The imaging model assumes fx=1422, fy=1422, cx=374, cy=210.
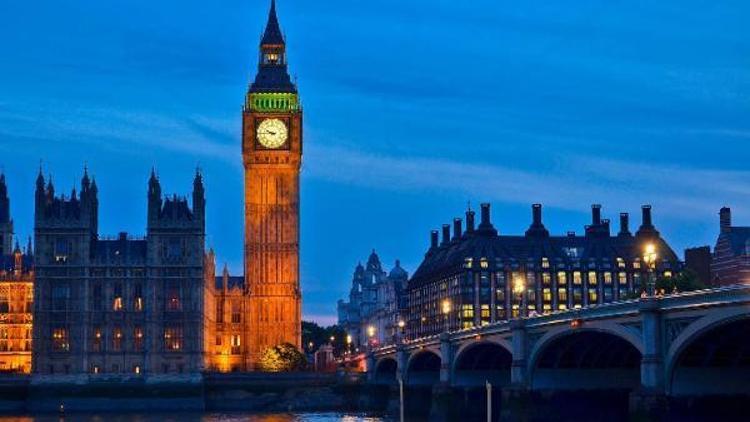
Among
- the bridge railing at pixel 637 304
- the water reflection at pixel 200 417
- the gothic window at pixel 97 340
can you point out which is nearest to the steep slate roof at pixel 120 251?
the gothic window at pixel 97 340

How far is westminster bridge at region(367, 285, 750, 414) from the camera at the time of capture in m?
75.2

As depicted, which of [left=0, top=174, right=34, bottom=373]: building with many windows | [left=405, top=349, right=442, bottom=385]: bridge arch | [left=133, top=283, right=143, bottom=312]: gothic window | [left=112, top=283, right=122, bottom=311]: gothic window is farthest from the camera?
[left=0, top=174, right=34, bottom=373]: building with many windows

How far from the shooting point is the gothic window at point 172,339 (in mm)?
173250

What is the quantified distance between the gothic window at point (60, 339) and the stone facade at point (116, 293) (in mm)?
120

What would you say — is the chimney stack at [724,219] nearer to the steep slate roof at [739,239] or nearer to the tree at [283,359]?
the steep slate roof at [739,239]

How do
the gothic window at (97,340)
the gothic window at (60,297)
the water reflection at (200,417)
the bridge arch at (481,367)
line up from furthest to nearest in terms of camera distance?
the gothic window at (60,297) → the gothic window at (97,340) → the water reflection at (200,417) → the bridge arch at (481,367)

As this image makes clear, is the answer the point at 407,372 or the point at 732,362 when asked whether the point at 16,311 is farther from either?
the point at 732,362

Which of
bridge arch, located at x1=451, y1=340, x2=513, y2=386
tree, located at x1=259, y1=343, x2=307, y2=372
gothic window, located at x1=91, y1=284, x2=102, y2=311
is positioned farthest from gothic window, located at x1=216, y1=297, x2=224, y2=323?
bridge arch, located at x1=451, y1=340, x2=513, y2=386

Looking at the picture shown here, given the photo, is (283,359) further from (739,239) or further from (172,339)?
(739,239)

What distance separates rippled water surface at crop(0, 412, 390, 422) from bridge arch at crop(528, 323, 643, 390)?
30110 mm

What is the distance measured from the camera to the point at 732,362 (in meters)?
83.1

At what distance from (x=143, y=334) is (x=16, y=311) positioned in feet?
109

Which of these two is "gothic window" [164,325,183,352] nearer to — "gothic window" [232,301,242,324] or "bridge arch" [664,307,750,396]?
"gothic window" [232,301,242,324]

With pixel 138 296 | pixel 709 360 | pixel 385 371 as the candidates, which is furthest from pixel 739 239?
pixel 709 360
